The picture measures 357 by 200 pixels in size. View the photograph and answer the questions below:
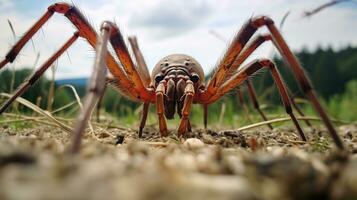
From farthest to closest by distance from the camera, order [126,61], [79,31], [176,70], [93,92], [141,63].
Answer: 1. [141,63]
2. [176,70]
3. [126,61]
4. [79,31]
5. [93,92]

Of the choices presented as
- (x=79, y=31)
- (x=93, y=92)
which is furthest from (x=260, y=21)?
(x=93, y=92)

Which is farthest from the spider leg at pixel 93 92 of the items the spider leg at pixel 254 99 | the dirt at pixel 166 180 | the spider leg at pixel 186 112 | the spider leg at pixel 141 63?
the spider leg at pixel 254 99

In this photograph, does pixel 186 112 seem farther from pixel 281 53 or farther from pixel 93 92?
pixel 93 92

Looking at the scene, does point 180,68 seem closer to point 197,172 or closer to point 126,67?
point 126,67

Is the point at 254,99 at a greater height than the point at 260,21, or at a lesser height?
lesser

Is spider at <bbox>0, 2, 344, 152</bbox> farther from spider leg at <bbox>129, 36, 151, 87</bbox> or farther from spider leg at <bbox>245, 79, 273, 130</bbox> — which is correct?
spider leg at <bbox>245, 79, 273, 130</bbox>

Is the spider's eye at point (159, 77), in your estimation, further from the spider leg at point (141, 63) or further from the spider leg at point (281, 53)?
the spider leg at point (141, 63)
